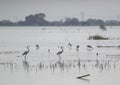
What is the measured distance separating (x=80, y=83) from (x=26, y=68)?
15.1ft

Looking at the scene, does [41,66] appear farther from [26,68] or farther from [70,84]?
[70,84]

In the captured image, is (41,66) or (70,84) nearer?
(70,84)

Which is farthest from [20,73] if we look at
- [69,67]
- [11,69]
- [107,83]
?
[107,83]

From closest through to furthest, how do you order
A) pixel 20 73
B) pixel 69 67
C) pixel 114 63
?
pixel 20 73
pixel 69 67
pixel 114 63

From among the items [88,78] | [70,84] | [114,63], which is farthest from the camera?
[114,63]

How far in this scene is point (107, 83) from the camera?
49.0 ft

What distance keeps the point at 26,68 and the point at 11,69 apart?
3.00ft

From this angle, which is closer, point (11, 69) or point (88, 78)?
point (88, 78)

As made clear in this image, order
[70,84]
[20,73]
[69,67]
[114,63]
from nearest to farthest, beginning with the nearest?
[70,84]
[20,73]
[69,67]
[114,63]

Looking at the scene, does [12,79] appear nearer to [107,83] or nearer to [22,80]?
[22,80]

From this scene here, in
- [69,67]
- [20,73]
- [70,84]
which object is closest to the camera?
[70,84]

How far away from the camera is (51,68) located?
1828 cm

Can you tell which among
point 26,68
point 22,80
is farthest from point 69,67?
point 22,80

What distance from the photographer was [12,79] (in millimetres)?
16031
